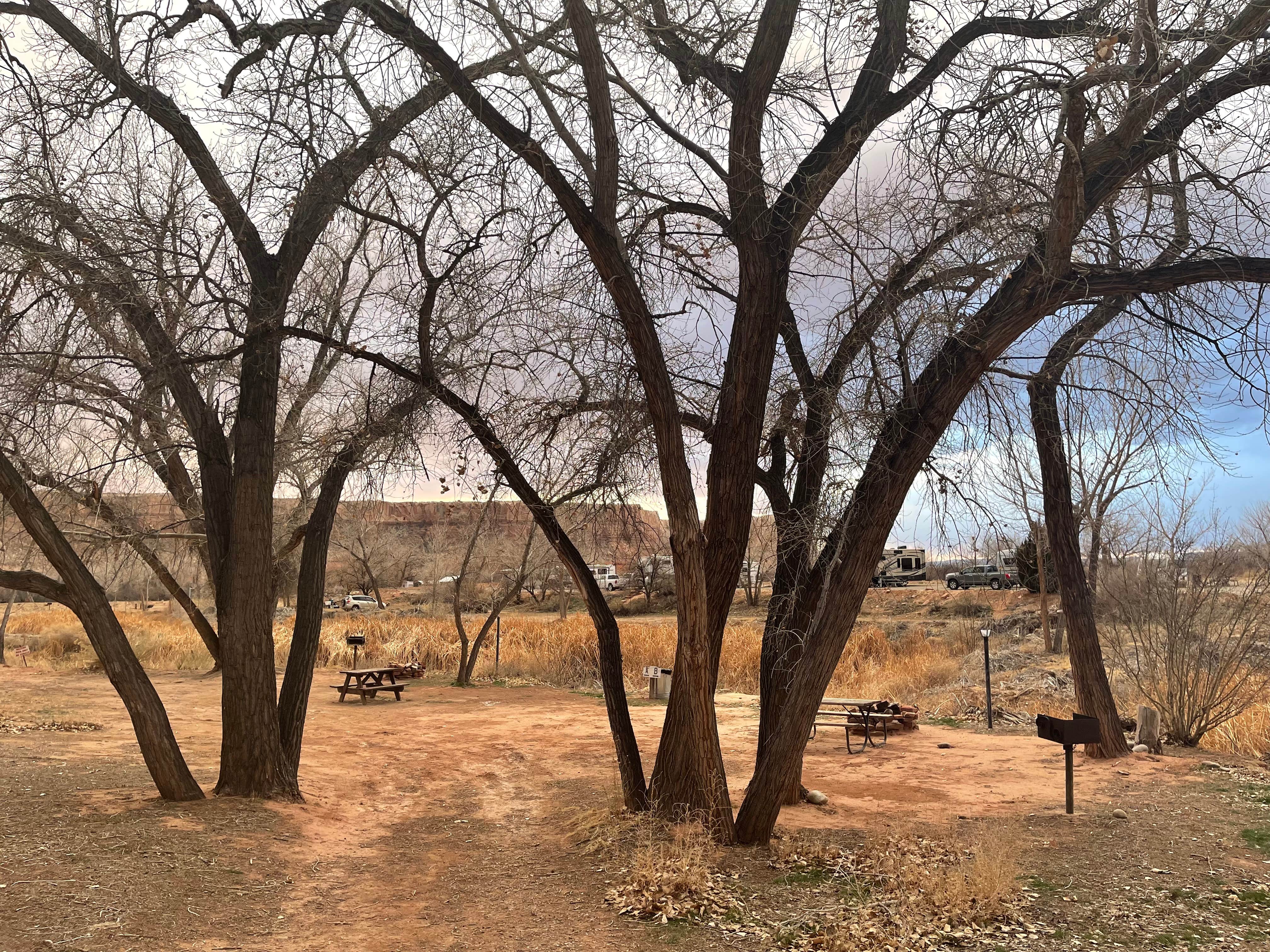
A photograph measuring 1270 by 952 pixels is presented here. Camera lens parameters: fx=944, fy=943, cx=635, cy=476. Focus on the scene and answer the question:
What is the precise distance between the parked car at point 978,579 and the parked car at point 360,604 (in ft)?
80.6

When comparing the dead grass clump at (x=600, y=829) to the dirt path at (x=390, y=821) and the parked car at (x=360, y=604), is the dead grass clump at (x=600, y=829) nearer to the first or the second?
the dirt path at (x=390, y=821)

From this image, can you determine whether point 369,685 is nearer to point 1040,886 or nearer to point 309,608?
point 309,608

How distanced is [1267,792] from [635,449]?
6638 millimetres

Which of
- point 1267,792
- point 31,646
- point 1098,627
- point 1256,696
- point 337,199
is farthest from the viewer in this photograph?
point 31,646

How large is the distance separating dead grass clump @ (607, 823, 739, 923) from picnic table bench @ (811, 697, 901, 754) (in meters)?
5.70

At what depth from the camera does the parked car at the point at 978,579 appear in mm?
38438

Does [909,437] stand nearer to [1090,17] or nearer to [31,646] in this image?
[1090,17]

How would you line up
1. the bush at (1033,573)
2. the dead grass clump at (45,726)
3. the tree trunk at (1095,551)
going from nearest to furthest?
the dead grass clump at (45,726), the tree trunk at (1095,551), the bush at (1033,573)

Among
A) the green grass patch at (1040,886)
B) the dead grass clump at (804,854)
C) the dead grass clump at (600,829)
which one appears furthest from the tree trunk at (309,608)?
the green grass patch at (1040,886)

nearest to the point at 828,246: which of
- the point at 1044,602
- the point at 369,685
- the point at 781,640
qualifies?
the point at 781,640

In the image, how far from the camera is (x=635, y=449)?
812cm

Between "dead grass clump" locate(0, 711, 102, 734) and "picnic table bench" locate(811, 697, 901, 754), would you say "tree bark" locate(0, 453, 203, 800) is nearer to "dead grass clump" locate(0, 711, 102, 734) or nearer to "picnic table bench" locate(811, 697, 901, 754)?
"dead grass clump" locate(0, 711, 102, 734)

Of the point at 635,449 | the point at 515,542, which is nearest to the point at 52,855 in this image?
the point at 635,449

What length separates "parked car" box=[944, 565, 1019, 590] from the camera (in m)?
38.4
